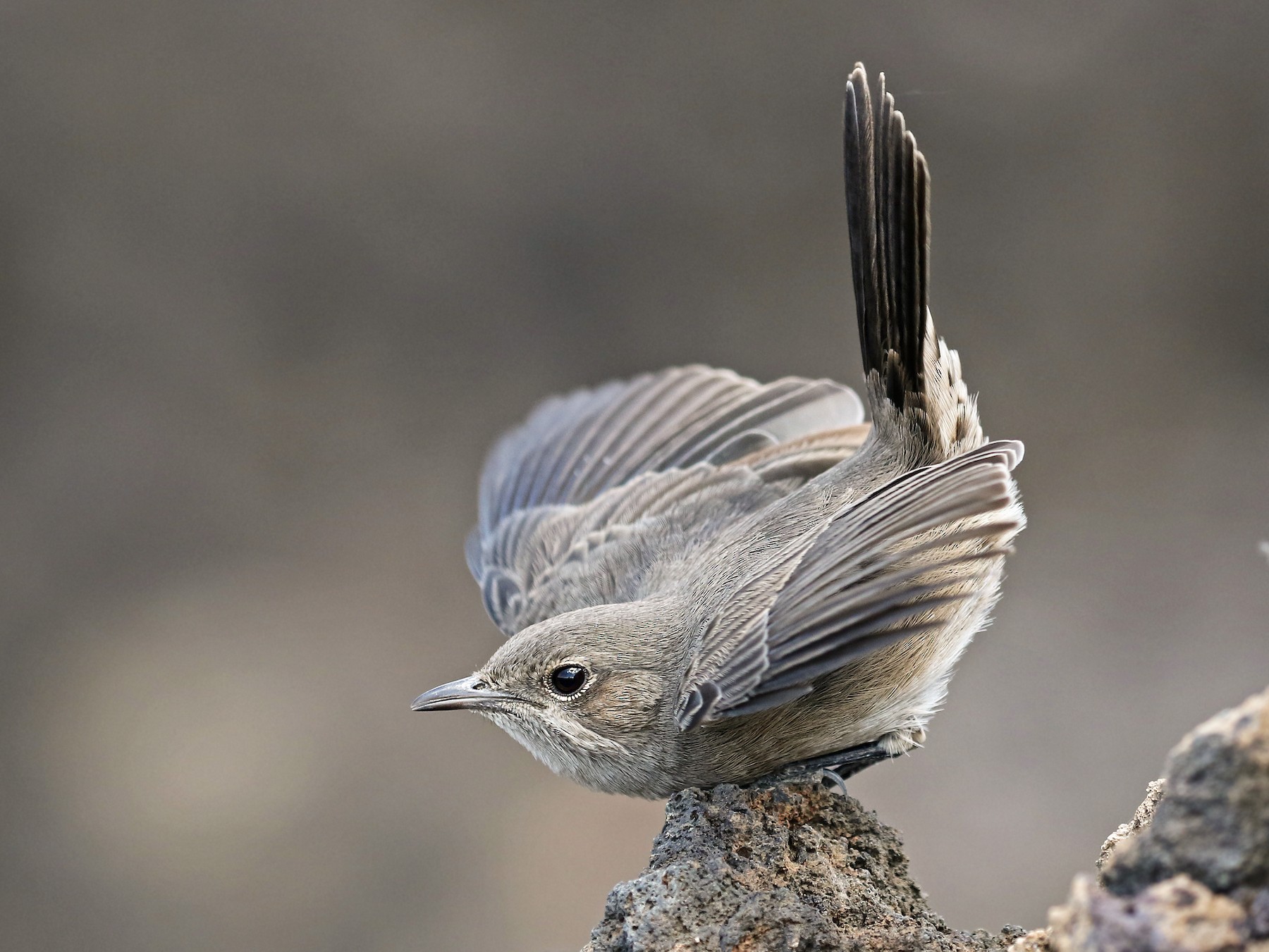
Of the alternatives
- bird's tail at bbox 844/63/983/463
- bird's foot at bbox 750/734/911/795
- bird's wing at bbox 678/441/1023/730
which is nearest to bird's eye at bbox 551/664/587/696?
bird's wing at bbox 678/441/1023/730

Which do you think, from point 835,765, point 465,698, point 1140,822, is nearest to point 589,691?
point 465,698

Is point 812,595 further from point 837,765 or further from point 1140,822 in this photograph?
point 1140,822

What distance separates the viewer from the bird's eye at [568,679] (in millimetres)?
3258

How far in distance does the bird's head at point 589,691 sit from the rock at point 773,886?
0.22 metres

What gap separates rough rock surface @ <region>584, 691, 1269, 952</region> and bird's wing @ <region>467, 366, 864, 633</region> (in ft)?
4.36

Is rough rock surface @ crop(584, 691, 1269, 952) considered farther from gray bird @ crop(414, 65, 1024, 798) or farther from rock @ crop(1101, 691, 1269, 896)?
gray bird @ crop(414, 65, 1024, 798)

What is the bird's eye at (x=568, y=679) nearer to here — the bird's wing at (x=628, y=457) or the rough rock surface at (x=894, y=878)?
the rough rock surface at (x=894, y=878)

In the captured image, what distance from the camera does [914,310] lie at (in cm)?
336

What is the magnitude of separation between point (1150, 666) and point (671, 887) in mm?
5554

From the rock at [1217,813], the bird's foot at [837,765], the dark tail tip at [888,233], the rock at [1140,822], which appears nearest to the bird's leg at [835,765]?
the bird's foot at [837,765]

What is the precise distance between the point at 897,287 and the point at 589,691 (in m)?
1.39

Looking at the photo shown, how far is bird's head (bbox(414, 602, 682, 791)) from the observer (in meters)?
3.22

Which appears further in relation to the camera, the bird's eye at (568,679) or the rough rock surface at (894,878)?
the bird's eye at (568,679)

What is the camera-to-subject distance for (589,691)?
10.7 feet
